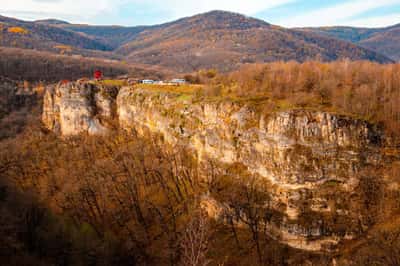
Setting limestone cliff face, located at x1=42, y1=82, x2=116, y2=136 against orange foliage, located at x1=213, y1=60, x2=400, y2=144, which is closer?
orange foliage, located at x1=213, y1=60, x2=400, y2=144

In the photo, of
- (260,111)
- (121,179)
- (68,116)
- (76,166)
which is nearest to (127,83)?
(68,116)

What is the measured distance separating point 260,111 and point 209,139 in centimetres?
890

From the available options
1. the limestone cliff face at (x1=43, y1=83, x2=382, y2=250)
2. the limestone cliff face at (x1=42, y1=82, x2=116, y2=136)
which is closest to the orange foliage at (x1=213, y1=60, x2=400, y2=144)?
the limestone cliff face at (x1=43, y1=83, x2=382, y2=250)

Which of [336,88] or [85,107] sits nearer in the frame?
[336,88]

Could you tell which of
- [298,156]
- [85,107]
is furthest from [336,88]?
[85,107]

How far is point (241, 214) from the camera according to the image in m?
34.8

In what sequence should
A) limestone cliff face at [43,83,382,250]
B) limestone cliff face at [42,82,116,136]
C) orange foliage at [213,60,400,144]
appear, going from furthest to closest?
1. limestone cliff face at [42,82,116,136]
2. orange foliage at [213,60,400,144]
3. limestone cliff face at [43,83,382,250]

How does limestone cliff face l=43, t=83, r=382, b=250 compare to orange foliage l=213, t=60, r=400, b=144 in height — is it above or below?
below

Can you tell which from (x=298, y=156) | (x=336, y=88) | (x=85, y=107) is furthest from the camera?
(x=85, y=107)

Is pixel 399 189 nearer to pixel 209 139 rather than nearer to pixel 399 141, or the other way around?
pixel 399 141

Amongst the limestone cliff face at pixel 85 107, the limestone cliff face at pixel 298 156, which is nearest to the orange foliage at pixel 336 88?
the limestone cliff face at pixel 298 156

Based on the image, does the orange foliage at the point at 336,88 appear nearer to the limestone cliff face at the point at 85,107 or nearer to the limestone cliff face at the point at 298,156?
the limestone cliff face at the point at 298,156

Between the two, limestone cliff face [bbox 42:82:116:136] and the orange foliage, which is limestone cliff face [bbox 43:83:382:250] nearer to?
the orange foliage

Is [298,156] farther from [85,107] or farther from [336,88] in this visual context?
[85,107]
